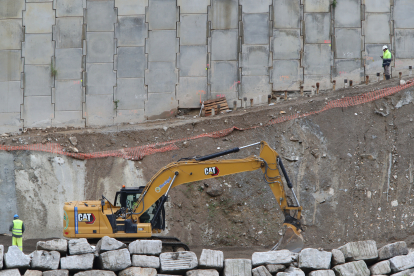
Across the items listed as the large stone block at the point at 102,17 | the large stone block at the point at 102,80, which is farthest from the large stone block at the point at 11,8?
the large stone block at the point at 102,80

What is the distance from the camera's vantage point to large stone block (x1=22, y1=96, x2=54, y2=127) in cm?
2144

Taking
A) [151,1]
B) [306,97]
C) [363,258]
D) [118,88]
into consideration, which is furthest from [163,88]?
[363,258]

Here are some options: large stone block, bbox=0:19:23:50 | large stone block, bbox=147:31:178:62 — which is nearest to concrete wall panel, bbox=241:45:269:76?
large stone block, bbox=147:31:178:62

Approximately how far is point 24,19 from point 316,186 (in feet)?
45.3

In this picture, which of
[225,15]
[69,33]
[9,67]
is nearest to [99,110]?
[69,33]

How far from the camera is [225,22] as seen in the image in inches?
835

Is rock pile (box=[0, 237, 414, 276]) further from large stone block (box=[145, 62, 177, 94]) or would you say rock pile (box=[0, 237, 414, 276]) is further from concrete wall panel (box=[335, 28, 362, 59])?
concrete wall panel (box=[335, 28, 362, 59])

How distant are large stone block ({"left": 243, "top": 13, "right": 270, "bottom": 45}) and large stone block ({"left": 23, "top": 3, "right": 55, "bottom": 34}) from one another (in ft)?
26.4

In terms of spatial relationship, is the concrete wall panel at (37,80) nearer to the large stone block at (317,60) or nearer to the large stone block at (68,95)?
the large stone block at (68,95)

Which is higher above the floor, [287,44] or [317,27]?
[317,27]

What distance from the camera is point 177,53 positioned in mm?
21266

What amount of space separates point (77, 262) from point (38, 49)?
12692 millimetres

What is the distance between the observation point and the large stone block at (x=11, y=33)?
21781mm

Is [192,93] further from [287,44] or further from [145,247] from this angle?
[145,247]
